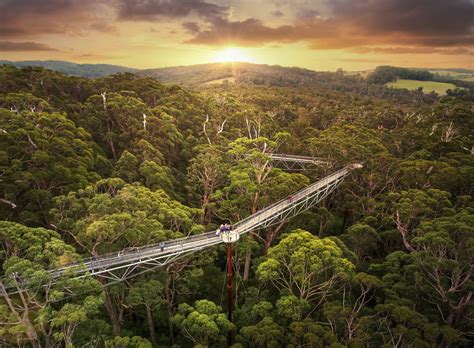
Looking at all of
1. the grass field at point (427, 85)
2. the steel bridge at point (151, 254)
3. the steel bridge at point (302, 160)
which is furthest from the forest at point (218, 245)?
the grass field at point (427, 85)

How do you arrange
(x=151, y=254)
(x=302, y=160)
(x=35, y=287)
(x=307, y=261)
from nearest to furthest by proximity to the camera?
(x=35, y=287), (x=151, y=254), (x=307, y=261), (x=302, y=160)

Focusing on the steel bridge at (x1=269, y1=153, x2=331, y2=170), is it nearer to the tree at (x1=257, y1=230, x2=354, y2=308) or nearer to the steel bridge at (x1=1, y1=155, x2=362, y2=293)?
the steel bridge at (x1=1, y1=155, x2=362, y2=293)

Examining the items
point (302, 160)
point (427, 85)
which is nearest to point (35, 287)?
point (302, 160)

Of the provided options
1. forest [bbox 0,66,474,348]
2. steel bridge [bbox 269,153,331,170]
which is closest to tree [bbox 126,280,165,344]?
forest [bbox 0,66,474,348]

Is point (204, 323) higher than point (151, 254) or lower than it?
lower

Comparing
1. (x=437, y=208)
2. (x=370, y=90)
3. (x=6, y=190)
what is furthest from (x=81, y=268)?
(x=370, y=90)

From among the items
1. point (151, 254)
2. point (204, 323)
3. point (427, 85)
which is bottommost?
point (204, 323)

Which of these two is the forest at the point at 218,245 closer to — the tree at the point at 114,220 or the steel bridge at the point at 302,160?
the tree at the point at 114,220

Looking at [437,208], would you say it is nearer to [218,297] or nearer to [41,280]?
[218,297]

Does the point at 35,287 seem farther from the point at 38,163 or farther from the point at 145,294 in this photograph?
the point at 38,163
